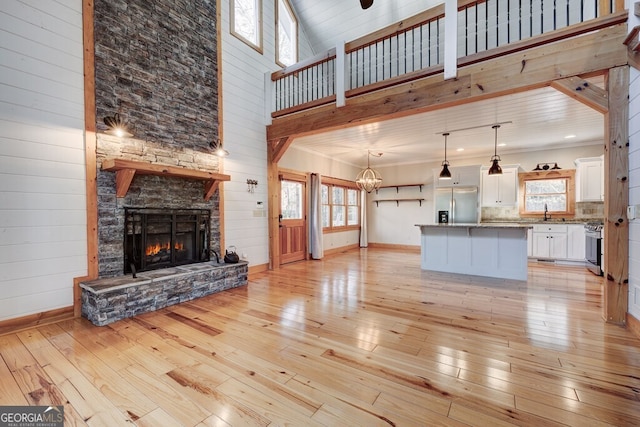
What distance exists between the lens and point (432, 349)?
7.51ft

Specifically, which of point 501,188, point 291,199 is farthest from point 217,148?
point 501,188

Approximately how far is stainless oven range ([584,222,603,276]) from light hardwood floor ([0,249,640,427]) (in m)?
1.97

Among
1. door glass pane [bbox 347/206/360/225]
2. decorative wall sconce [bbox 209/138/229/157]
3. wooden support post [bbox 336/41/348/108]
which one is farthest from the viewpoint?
door glass pane [bbox 347/206/360/225]

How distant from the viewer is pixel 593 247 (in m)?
5.19

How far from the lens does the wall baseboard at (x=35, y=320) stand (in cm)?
269

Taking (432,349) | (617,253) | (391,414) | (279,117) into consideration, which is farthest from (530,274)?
(279,117)

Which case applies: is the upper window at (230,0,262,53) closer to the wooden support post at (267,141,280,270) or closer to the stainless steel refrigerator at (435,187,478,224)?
the wooden support post at (267,141,280,270)

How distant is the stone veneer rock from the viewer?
2895 millimetres

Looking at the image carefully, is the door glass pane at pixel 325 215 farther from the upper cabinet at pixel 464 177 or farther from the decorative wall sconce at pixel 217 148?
the decorative wall sconce at pixel 217 148

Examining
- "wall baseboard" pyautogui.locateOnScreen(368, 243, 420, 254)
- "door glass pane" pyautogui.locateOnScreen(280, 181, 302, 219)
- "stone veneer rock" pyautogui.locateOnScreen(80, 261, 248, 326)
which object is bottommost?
"wall baseboard" pyautogui.locateOnScreen(368, 243, 420, 254)

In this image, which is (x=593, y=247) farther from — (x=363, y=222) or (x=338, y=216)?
(x=338, y=216)

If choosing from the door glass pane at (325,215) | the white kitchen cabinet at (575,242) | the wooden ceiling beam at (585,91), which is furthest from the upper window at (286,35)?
the white kitchen cabinet at (575,242)

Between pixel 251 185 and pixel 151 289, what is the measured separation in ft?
8.21

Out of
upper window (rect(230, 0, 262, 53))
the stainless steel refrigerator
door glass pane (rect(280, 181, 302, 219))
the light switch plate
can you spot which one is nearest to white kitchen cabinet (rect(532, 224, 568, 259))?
the stainless steel refrigerator
